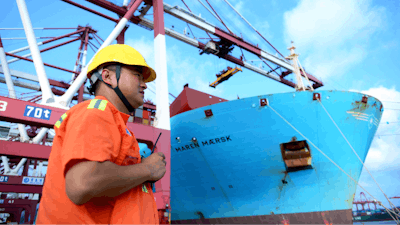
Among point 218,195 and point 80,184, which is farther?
point 218,195

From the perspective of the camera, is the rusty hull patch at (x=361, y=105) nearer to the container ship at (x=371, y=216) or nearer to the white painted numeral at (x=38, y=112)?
the white painted numeral at (x=38, y=112)

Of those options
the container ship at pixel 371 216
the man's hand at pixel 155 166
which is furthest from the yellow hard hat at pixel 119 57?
the container ship at pixel 371 216

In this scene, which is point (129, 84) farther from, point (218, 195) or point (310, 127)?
point (218, 195)

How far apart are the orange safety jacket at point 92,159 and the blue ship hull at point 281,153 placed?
9918mm

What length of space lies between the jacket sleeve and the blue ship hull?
10.0 meters

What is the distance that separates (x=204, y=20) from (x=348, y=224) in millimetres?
13925

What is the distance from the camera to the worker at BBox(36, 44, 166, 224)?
1.04 m

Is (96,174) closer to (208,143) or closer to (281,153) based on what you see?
(281,153)

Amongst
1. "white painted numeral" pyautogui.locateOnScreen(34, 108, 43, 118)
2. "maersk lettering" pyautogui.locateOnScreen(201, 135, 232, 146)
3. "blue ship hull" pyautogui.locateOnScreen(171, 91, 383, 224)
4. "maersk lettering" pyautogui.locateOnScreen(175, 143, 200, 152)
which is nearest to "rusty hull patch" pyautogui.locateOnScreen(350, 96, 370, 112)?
"blue ship hull" pyautogui.locateOnScreen(171, 91, 383, 224)

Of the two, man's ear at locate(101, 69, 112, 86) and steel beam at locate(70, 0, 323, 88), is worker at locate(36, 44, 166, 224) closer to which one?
man's ear at locate(101, 69, 112, 86)

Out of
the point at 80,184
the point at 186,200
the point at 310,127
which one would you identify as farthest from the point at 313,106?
the point at 80,184

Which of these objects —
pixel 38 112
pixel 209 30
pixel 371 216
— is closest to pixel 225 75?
pixel 209 30

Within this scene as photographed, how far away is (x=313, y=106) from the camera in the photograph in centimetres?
1061

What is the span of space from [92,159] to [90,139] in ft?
0.28
